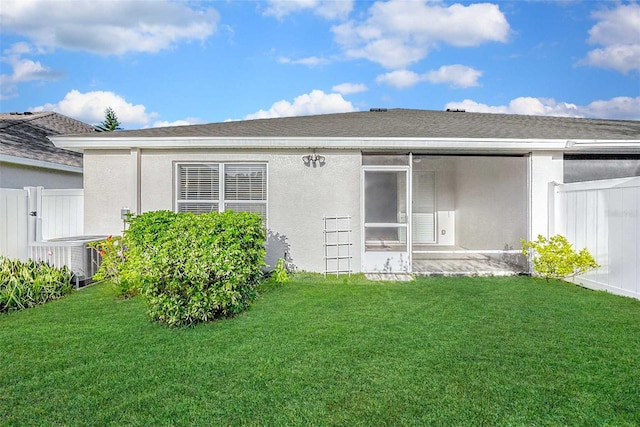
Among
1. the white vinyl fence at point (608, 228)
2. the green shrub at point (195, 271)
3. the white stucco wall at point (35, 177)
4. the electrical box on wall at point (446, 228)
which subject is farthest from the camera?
the electrical box on wall at point (446, 228)

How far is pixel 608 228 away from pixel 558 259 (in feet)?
3.57

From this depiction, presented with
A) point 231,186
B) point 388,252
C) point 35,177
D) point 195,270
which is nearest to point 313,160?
point 231,186

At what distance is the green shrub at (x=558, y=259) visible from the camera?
22.3 ft

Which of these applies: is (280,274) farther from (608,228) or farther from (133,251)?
(608,228)

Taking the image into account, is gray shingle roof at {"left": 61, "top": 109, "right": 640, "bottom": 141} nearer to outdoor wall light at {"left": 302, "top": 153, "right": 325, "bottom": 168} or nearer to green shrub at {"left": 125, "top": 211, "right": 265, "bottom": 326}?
outdoor wall light at {"left": 302, "top": 153, "right": 325, "bottom": 168}

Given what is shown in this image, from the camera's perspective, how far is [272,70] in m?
16.4

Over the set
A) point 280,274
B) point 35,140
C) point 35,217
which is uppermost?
point 35,140

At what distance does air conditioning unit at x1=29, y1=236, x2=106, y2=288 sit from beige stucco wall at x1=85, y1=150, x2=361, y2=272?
1.05 metres

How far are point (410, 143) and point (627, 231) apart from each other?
12.9ft

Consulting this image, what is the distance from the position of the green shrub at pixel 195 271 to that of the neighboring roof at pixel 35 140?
6012 mm

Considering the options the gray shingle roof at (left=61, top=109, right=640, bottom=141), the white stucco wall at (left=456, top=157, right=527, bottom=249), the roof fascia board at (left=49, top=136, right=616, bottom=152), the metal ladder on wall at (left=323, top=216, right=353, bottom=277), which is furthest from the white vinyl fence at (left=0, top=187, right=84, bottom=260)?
the white stucco wall at (left=456, top=157, right=527, bottom=249)

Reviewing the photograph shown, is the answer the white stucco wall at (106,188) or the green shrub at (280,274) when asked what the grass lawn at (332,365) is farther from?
the white stucco wall at (106,188)

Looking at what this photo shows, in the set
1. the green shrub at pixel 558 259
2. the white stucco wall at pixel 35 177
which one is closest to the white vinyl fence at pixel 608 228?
the green shrub at pixel 558 259

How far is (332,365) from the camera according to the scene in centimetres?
346
